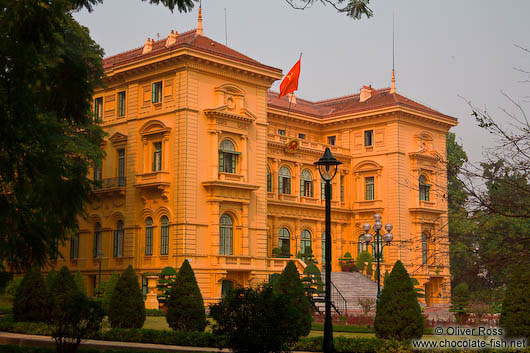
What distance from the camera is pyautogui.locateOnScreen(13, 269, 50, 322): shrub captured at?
25172mm

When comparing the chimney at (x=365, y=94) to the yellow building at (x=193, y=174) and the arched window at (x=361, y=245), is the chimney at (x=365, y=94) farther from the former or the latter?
the arched window at (x=361, y=245)

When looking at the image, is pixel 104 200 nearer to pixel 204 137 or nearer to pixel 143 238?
pixel 143 238

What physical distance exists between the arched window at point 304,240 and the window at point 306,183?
260 centimetres

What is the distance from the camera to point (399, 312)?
69.3 ft

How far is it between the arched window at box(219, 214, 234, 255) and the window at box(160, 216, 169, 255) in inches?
113

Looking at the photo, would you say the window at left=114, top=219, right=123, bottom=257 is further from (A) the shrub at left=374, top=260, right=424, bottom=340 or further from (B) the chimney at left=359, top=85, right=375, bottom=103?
(A) the shrub at left=374, top=260, right=424, bottom=340

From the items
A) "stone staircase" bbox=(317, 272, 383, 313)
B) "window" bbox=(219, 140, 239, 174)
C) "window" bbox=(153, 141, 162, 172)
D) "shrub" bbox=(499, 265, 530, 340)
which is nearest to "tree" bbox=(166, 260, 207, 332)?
"shrub" bbox=(499, 265, 530, 340)

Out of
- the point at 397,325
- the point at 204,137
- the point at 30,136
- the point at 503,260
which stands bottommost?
the point at 397,325

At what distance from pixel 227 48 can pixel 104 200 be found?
11.5 metres

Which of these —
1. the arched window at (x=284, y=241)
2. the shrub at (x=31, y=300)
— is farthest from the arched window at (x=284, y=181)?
the shrub at (x=31, y=300)

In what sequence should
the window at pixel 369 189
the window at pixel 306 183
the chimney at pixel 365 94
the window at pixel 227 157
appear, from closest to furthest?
the window at pixel 227 157, the window at pixel 306 183, the window at pixel 369 189, the chimney at pixel 365 94

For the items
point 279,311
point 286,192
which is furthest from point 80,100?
point 286,192

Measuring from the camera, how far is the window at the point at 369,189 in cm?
5401

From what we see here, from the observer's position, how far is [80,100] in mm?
12773
